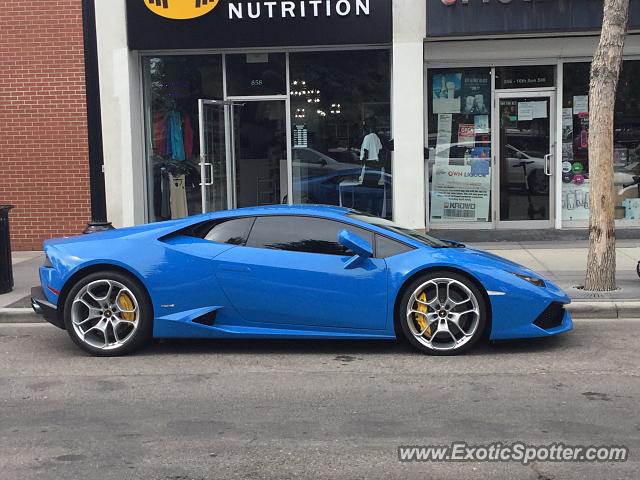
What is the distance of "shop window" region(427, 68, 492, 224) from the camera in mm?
13312

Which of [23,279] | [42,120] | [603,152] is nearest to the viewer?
[603,152]

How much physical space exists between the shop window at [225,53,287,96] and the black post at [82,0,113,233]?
4.10 metres

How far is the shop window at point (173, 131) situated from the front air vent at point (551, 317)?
8053mm

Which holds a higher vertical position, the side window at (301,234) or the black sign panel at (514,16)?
the black sign panel at (514,16)

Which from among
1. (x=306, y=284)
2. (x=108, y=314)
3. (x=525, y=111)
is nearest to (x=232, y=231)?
(x=306, y=284)

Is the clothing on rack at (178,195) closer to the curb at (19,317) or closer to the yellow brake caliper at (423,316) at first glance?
the curb at (19,317)

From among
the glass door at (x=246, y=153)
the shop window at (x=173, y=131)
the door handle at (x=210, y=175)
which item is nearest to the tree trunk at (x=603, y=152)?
the glass door at (x=246, y=153)

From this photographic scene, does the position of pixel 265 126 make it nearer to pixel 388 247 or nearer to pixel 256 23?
pixel 256 23

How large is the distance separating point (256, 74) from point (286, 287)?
762cm

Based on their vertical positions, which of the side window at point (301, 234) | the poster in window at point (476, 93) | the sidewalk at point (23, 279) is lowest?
the sidewalk at point (23, 279)

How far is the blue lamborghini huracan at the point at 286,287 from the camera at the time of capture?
20.8ft

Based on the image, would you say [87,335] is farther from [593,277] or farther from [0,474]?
[593,277]

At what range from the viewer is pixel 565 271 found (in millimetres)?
9969

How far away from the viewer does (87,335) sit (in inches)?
262
